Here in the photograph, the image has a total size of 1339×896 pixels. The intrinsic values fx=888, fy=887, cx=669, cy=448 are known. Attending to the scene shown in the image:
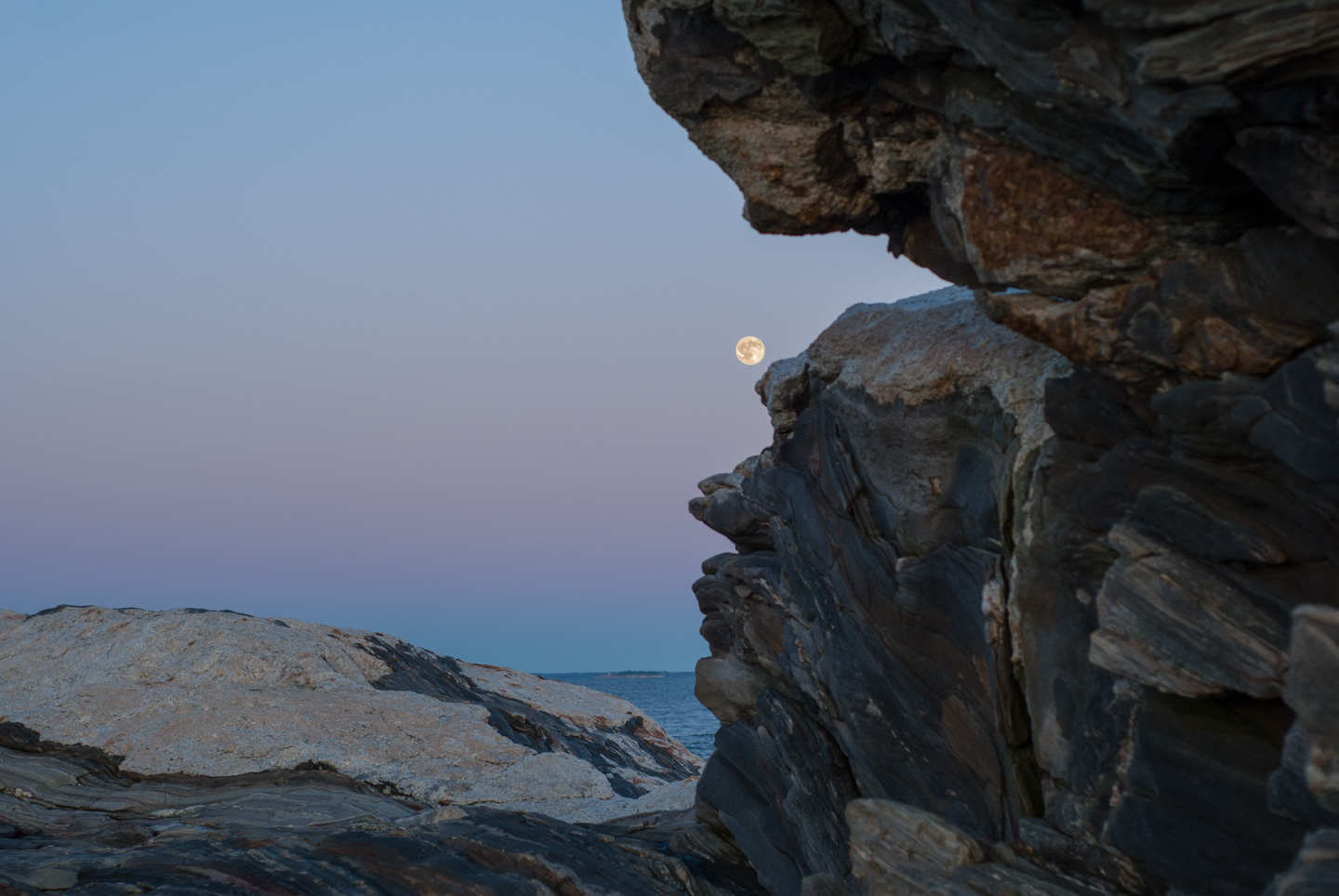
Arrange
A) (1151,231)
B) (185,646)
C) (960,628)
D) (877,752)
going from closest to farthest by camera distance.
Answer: (1151,231), (960,628), (877,752), (185,646)

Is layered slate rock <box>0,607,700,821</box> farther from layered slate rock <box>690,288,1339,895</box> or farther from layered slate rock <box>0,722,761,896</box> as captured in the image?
layered slate rock <box>690,288,1339,895</box>

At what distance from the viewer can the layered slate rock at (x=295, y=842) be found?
17.9 meters

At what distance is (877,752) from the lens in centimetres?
1692

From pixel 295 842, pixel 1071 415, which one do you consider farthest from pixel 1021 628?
pixel 295 842

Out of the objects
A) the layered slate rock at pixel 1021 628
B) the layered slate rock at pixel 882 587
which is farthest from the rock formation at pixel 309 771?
the layered slate rock at pixel 1021 628

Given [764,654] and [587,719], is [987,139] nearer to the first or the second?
[764,654]

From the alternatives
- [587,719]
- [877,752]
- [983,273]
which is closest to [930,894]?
[877,752]

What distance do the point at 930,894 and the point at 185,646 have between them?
32.5m

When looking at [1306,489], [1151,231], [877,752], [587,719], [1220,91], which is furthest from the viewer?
[587,719]

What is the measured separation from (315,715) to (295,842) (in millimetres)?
11828

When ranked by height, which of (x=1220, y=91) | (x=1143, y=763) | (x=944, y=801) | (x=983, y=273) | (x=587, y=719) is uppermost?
(x=1220, y=91)

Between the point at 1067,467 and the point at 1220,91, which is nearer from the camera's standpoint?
the point at 1220,91

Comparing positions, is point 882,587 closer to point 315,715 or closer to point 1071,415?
point 1071,415

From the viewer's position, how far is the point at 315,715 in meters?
30.7
